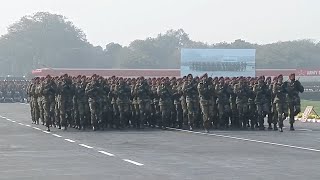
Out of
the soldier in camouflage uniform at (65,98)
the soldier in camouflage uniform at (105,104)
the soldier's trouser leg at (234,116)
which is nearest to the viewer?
the soldier in camouflage uniform at (65,98)

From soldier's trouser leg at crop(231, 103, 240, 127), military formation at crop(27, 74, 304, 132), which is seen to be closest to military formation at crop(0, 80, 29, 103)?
military formation at crop(27, 74, 304, 132)

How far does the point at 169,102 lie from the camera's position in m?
27.9

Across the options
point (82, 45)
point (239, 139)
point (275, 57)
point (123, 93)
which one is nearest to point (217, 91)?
point (123, 93)

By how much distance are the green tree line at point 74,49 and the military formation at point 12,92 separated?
41132mm

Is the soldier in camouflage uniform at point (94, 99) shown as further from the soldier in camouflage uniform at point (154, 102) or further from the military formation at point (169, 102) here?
the soldier in camouflage uniform at point (154, 102)

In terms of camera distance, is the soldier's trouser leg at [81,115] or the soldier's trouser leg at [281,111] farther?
the soldier's trouser leg at [81,115]

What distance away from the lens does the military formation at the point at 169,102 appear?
2625cm

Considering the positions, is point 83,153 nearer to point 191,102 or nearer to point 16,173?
point 16,173

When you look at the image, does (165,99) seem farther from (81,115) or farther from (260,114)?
(260,114)

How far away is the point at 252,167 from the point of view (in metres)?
14.8

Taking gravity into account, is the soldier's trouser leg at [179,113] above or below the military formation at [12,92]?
above

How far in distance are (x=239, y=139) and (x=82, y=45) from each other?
349 ft

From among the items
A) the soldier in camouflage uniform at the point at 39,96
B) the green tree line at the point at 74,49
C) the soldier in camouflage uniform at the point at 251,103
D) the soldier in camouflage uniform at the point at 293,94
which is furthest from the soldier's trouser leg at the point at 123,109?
the green tree line at the point at 74,49

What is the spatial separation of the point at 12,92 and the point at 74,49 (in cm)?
5573
